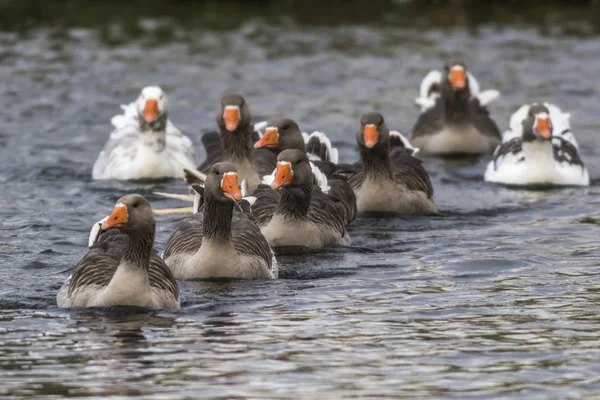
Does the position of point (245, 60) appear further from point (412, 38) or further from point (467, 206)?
point (467, 206)

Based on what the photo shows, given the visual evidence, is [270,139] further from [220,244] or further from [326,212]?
[220,244]

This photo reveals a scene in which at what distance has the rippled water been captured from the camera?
10.4m

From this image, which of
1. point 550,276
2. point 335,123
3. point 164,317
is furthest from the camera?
point 335,123

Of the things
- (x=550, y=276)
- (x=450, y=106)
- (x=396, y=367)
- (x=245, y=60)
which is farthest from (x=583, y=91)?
(x=396, y=367)

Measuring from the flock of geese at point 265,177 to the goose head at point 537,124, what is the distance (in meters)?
0.02

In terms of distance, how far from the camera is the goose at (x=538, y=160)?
19344 millimetres

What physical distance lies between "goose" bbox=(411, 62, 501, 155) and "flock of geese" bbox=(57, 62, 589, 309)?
0.07 feet

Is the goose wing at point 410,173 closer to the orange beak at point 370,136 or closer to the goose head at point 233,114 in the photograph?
the orange beak at point 370,136

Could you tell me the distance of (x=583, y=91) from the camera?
26.6 metres

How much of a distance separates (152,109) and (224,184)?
636cm

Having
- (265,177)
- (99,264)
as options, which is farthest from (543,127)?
(99,264)

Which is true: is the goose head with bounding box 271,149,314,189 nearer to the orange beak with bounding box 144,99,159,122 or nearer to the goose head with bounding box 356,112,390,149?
the goose head with bounding box 356,112,390,149

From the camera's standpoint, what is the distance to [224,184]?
13.3 metres

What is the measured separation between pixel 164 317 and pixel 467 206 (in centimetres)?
737
